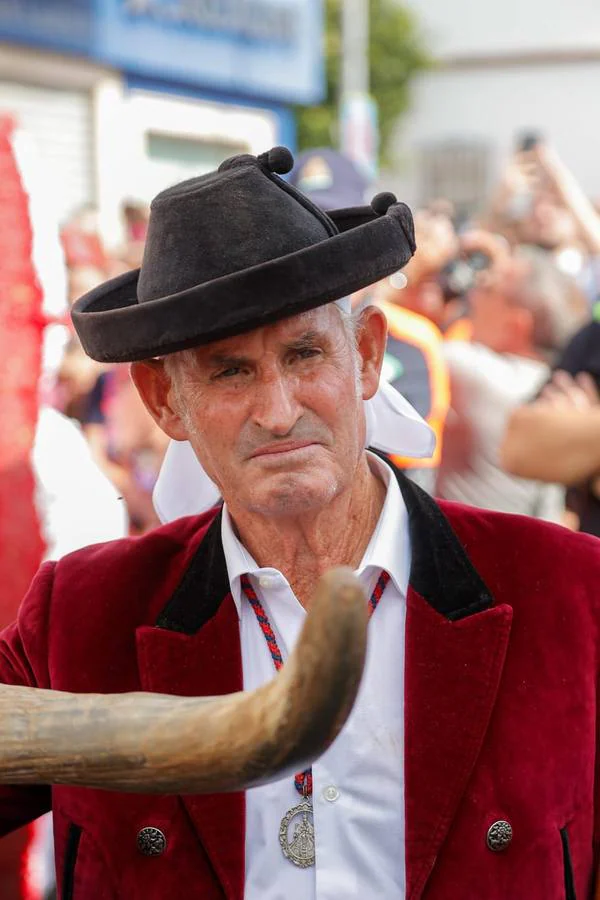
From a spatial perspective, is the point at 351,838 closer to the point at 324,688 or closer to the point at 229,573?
the point at 229,573

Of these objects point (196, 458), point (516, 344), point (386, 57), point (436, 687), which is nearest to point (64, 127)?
point (516, 344)

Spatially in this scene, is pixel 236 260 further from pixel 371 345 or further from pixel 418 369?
pixel 418 369

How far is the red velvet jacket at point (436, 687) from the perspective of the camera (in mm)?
1740

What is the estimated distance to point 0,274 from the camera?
3.08 metres

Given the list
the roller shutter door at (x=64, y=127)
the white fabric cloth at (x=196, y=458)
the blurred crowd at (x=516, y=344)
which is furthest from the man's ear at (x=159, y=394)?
the roller shutter door at (x=64, y=127)

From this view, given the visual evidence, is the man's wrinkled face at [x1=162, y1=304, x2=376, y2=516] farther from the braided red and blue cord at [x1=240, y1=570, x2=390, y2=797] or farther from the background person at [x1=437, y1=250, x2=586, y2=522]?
the background person at [x1=437, y1=250, x2=586, y2=522]

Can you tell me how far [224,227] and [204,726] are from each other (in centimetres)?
78

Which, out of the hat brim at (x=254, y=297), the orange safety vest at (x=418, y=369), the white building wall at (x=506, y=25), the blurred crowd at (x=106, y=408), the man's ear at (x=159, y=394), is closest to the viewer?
the hat brim at (x=254, y=297)

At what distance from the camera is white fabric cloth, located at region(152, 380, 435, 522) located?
213 centimetres

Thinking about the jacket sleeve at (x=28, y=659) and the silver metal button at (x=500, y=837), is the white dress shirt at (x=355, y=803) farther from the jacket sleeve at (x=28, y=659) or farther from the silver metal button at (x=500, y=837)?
the jacket sleeve at (x=28, y=659)

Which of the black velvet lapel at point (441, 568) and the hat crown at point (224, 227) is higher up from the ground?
the hat crown at point (224, 227)

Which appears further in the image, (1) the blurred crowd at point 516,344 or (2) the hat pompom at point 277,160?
(1) the blurred crowd at point 516,344

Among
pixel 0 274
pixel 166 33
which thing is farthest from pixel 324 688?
pixel 166 33

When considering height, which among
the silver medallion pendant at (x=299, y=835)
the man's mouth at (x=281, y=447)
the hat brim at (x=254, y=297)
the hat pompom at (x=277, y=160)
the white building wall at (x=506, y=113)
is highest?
the white building wall at (x=506, y=113)
